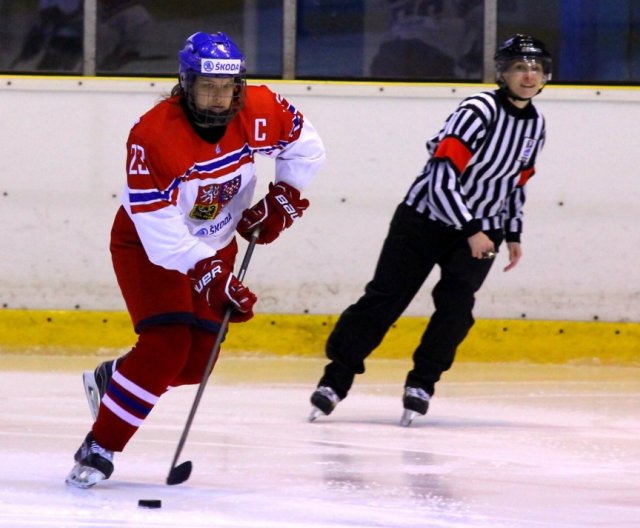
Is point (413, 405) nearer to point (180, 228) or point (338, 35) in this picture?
point (180, 228)

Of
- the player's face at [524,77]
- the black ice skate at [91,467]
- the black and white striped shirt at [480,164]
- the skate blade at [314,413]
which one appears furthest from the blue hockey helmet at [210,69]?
the skate blade at [314,413]

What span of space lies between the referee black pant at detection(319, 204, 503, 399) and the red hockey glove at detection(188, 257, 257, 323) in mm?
1356

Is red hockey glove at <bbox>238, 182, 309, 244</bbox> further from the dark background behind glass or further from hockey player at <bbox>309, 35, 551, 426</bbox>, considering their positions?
the dark background behind glass

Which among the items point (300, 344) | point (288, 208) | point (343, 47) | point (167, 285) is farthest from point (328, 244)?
point (167, 285)

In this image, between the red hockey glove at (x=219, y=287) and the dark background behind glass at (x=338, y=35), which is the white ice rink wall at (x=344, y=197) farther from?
the red hockey glove at (x=219, y=287)

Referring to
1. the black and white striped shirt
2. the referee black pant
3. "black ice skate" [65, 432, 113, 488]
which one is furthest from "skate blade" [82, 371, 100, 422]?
the black and white striped shirt

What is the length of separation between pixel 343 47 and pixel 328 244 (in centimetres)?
86

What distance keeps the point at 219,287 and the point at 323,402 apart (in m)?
1.38

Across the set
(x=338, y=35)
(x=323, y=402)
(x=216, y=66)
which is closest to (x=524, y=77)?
(x=323, y=402)

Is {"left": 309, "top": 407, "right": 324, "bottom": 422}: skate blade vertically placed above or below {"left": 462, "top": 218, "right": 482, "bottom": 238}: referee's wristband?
below

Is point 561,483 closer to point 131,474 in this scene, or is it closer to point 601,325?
point 131,474

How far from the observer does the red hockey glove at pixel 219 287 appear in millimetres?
3037

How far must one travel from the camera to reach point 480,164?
171 inches

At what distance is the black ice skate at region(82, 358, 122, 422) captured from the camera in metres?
3.58
